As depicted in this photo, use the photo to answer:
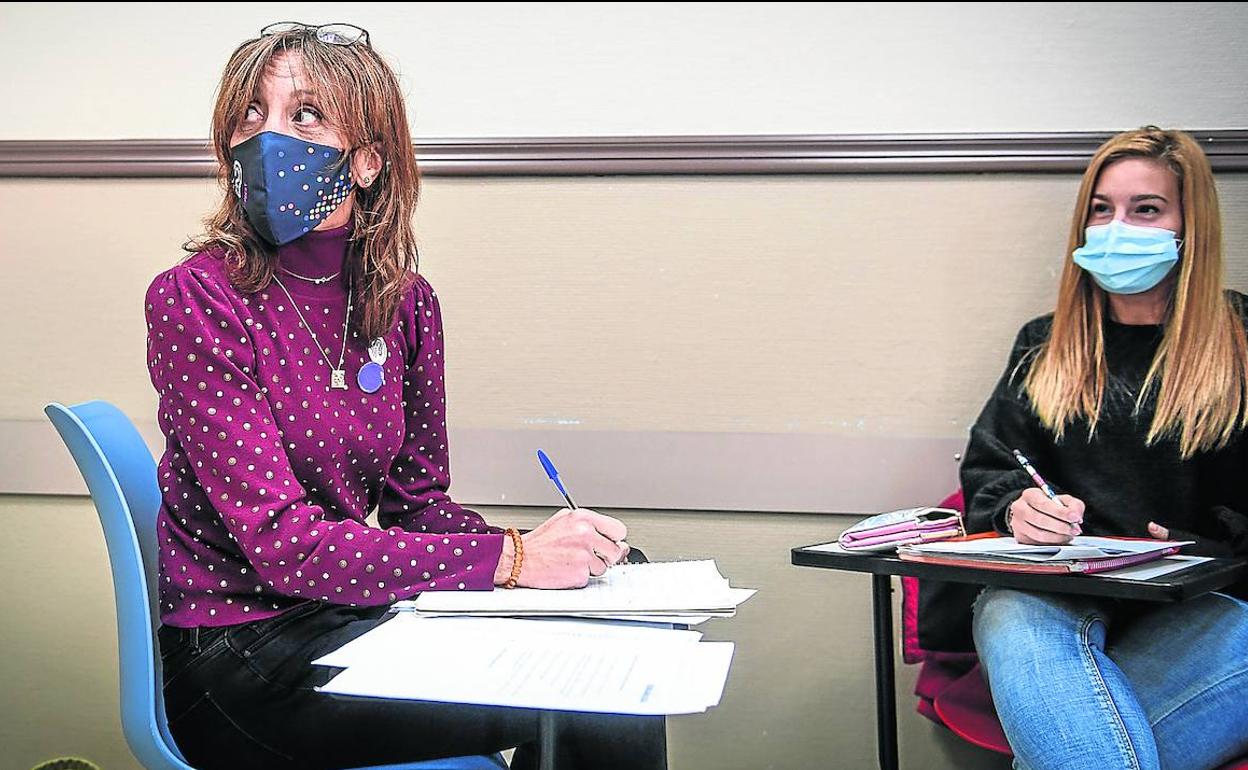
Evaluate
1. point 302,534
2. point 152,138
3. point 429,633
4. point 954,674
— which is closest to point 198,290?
point 302,534

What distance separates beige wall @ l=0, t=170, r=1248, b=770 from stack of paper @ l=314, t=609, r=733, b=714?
3.58 feet

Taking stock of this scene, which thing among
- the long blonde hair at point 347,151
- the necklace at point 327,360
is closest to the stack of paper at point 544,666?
the necklace at point 327,360

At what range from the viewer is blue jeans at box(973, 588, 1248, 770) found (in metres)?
1.33

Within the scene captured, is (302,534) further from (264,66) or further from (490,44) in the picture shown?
(490,44)

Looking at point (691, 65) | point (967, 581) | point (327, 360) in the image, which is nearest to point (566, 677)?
point (327, 360)

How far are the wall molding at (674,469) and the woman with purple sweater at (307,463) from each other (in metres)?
0.56

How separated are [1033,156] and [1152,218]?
0.25 meters

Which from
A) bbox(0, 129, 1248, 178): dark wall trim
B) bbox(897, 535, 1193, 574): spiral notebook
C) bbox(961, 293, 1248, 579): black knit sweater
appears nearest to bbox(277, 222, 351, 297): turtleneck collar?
bbox(0, 129, 1248, 178): dark wall trim

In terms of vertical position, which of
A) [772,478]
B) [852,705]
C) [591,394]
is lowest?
[852,705]

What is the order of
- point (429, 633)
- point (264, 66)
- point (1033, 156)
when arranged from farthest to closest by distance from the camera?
point (1033, 156), point (264, 66), point (429, 633)

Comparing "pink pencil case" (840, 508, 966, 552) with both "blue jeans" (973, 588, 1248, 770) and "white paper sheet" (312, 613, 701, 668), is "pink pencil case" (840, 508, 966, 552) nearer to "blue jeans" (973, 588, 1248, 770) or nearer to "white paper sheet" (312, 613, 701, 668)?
"blue jeans" (973, 588, 1248, 770)

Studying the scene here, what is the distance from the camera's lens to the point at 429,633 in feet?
3.10

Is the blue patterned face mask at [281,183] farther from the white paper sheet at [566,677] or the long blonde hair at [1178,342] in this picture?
the long blonde hair at [1178,342]

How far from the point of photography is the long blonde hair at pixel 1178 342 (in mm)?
1752
